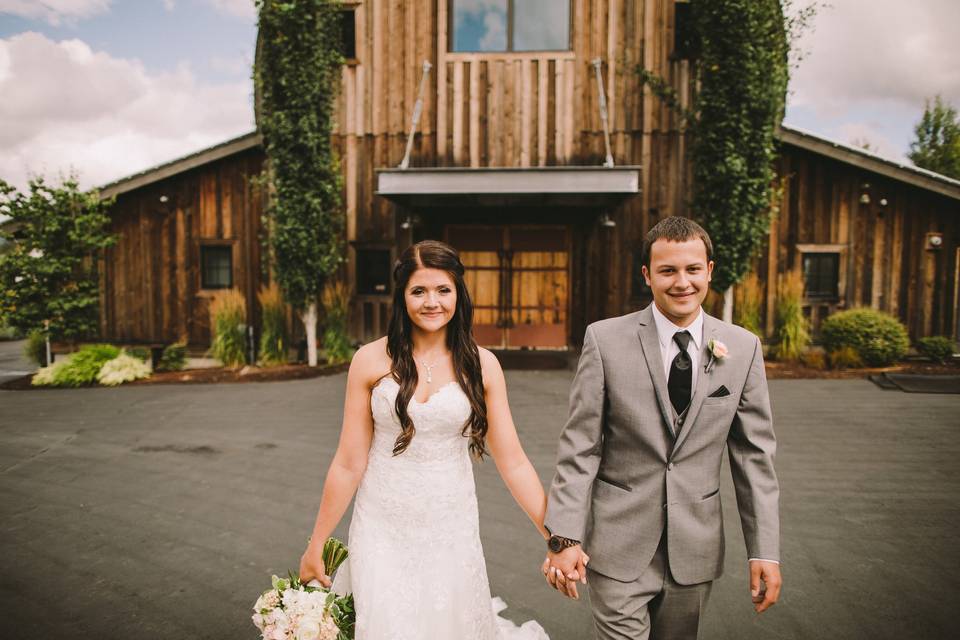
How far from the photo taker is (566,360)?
11.7 meters

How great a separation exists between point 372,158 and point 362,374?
35.3 ft

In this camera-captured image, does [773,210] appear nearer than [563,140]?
Yes

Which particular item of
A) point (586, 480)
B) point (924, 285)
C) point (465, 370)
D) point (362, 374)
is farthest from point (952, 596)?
point (924, 285)

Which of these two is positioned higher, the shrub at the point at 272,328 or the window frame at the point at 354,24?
the window frame at the point at 354,24

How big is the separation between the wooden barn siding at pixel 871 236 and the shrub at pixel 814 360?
1.03 m

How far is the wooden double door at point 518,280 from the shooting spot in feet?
43.2

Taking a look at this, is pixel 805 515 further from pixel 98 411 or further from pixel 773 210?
pixel 98 411

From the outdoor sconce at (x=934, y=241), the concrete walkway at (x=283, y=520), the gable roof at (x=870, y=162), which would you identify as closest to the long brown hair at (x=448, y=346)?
the concrete walkway at (x=283, y=520)

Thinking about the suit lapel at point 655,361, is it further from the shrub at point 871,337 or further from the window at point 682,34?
the window at point 682,34

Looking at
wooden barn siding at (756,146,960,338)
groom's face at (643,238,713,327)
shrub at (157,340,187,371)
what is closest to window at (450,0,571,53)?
wooden barn siding at (756,146,960,338)

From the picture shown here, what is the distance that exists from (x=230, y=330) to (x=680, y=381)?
11.1m

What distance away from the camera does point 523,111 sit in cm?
1198

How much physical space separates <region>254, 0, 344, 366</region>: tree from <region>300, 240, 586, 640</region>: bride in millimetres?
9166

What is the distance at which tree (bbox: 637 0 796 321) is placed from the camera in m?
10.2
